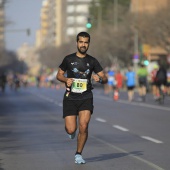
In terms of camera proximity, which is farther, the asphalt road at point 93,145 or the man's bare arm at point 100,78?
the asphalt road at point 93,145

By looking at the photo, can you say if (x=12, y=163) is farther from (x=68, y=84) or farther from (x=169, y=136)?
(x=169, y=136)

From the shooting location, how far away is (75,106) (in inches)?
452

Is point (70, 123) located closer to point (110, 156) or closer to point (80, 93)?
point (80, 93)

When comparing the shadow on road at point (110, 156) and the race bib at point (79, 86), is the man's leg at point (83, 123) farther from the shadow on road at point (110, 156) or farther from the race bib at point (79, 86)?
the shadow on road at point (110, 156)

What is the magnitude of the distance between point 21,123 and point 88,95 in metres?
10.3

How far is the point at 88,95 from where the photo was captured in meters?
11.4

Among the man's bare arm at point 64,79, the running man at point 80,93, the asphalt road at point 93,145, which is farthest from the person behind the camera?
the asphalt road at point 93,145

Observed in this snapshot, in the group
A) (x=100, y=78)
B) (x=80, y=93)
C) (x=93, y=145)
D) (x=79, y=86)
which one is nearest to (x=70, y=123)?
(x=80, y=93)

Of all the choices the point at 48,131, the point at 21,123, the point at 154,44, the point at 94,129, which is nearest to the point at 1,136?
the point at 48,131

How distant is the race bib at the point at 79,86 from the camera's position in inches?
445

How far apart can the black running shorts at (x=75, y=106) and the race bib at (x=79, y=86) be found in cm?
17

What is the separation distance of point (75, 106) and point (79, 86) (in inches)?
13.0

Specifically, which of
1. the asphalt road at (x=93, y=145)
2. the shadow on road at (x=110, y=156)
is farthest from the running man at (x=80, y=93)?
the shadow on road at (x=110, y=156)

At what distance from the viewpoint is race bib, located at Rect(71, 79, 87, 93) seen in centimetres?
1130
